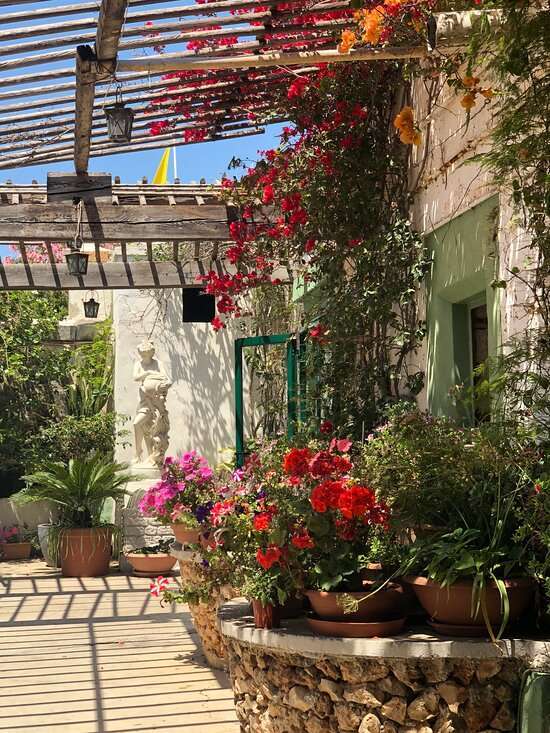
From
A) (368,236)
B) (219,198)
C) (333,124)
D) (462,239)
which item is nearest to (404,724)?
(462,239)

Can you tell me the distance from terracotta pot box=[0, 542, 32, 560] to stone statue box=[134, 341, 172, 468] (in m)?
1.93

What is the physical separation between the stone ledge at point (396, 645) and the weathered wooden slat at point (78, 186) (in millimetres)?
4612

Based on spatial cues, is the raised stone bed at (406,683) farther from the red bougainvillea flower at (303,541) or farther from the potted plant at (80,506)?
the potted plant at (80,506)

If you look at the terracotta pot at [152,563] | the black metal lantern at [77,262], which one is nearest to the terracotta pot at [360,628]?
the black metal lantern at [77,262]

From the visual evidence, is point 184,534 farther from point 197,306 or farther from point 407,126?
point 197,306

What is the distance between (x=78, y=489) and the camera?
11.0m

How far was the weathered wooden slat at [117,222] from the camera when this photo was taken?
786cm

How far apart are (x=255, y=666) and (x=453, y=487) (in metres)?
1.01

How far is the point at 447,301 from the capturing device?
5.40 metres

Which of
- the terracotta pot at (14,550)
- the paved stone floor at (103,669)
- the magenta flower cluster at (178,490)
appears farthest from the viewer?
the terracotta pot at (14,550)

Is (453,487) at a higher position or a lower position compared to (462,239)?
lower

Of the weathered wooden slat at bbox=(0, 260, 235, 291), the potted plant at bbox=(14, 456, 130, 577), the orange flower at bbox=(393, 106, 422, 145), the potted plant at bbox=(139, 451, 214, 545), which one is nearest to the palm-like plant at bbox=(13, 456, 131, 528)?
the potted plant at bbox=(14, 456, 130, 577)

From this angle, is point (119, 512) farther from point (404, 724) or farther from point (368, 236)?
point (404, 724)

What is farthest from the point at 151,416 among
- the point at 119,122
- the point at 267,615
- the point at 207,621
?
the point at 267,615
